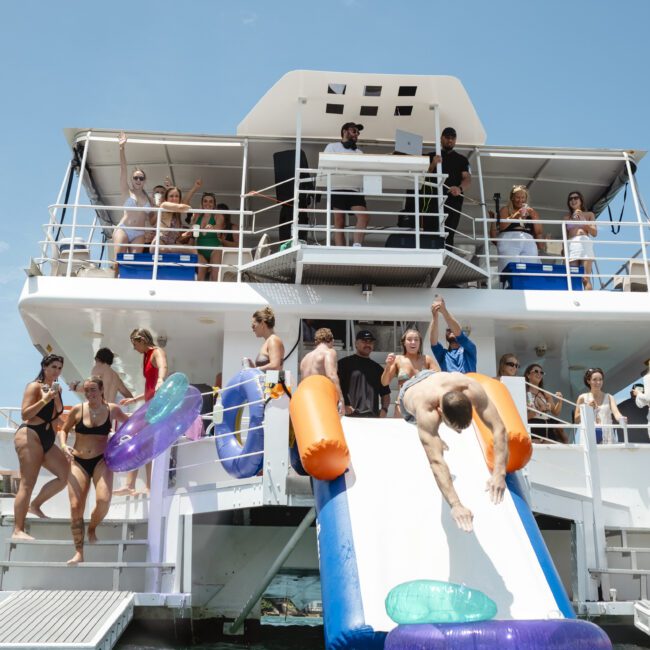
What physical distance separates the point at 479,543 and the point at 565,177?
8.36 metres

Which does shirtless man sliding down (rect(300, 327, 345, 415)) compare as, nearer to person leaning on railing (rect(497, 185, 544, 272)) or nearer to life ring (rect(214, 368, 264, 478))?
life ring (rect(214, 368, 264, 478))

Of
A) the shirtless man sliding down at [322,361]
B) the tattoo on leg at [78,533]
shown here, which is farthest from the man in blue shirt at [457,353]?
the tattoo on leg at [78,533]

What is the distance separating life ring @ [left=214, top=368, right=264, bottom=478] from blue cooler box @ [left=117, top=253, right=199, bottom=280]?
116 inches

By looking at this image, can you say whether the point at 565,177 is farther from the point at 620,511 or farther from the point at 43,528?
the point at 43,528

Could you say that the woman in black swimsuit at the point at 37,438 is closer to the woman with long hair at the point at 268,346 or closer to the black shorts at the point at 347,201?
the woman with long hair at the point at 268,346

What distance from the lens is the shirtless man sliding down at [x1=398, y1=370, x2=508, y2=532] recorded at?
5.65 meters

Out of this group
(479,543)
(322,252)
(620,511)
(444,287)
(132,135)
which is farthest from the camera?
(132,135)

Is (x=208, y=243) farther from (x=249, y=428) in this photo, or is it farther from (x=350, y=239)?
(x=249, y=428)

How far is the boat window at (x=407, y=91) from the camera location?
37.0 ft

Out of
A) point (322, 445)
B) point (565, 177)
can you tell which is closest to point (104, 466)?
point (322, 445)

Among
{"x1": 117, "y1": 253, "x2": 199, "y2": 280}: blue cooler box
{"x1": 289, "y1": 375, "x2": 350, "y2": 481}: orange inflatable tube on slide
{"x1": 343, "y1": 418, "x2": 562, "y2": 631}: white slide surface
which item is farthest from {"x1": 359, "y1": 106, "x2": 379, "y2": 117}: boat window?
{"x1": 343, "y1": 418, "x2": 562, "y2": 631}: white slide surface

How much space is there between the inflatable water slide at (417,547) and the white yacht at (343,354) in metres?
0.02

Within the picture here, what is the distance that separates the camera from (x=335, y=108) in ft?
38.3

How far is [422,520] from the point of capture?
6309mm
